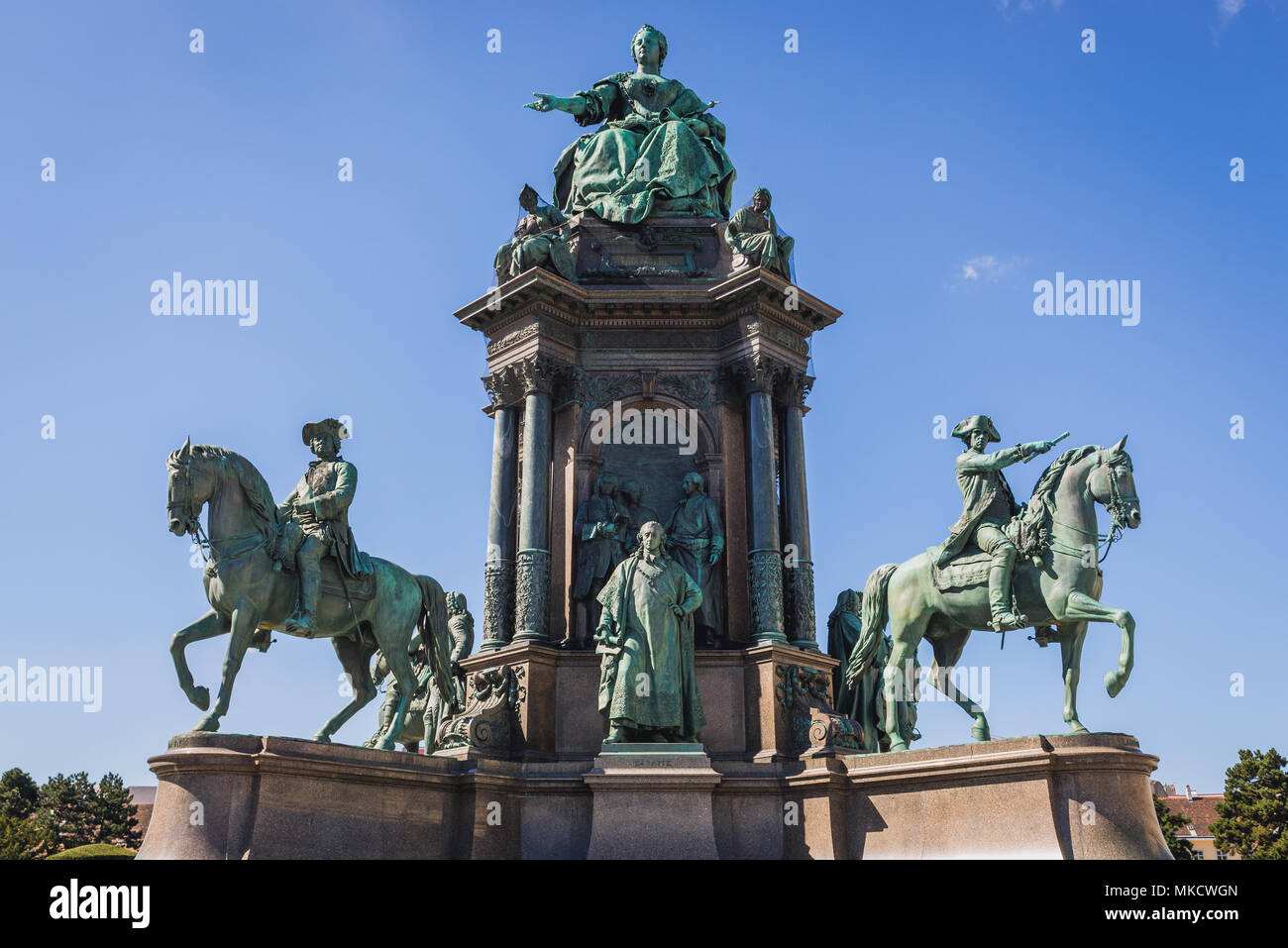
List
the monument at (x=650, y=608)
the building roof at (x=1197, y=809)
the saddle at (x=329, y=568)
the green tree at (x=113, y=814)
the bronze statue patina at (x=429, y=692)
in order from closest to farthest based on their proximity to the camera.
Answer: the monument at (x=650, y=608)
the saddle at (x=329, y=568)
the bronze statue patina at (x=429, y=692)
the green tree at (x=113, y=814)
the building roof at (x=1197, y=809)

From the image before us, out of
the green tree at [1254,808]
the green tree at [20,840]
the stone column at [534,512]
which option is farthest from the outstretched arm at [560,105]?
the green tree at [1254,808]

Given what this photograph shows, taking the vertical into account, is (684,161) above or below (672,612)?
above

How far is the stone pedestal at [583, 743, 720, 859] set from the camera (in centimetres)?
1527

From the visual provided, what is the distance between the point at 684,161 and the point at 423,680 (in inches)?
393

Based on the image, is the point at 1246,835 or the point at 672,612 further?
the point at 1246,835

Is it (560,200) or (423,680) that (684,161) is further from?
(423,680)

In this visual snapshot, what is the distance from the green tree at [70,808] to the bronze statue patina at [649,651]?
153 feet

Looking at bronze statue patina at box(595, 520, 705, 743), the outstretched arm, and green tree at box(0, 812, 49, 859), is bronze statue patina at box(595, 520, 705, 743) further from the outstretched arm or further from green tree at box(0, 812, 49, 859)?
green tree at box(0, 812, 49, 859)

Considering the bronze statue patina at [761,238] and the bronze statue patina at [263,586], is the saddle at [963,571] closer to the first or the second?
the bronze statue patina at [761,238]

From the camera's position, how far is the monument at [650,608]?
14.6 m

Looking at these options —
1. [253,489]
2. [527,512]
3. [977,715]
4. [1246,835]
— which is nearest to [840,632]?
[977,715]

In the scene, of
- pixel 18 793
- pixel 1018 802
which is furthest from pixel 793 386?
pixel 18 793

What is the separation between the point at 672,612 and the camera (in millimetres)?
16266

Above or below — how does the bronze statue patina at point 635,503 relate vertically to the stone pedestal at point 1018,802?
above
